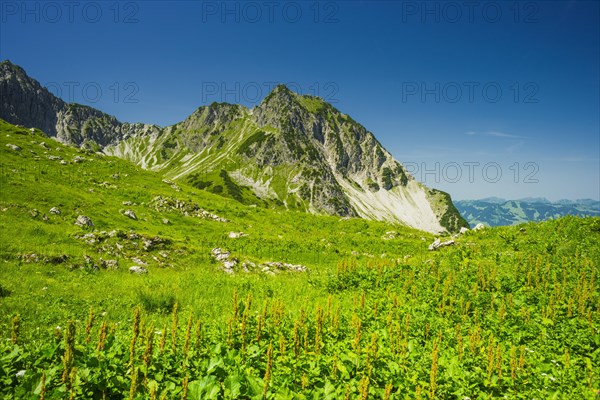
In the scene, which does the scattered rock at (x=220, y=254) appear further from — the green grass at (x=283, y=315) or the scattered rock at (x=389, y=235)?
the scattered rock at (x=389, y=235)

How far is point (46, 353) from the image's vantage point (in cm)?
605

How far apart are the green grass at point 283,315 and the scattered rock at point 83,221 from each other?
0.75m

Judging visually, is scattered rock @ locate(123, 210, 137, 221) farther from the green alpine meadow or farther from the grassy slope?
the grassy slope

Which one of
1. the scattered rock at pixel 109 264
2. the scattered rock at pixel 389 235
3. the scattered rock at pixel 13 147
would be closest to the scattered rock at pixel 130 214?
the scattered rock at pixel 109 264

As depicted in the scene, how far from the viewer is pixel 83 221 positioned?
26.0 m

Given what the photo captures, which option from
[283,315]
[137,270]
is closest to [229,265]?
[137,270]

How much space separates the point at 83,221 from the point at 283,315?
2340 cm

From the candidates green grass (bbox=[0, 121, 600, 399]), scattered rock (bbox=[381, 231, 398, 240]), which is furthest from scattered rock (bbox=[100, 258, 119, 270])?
scattered rock (bbox=[381, 231, 398, 240])

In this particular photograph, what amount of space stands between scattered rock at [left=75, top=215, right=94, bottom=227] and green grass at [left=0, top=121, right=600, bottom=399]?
748 mm

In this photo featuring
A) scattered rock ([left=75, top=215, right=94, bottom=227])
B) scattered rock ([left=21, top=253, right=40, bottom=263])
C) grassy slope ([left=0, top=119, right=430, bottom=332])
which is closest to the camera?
grassy slope ([left=0, top=119, right=430, bottom=332])

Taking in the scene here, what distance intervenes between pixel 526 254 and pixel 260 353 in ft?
66.7

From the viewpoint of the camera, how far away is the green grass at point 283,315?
6.20m

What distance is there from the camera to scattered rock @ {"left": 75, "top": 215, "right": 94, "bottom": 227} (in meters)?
25.7

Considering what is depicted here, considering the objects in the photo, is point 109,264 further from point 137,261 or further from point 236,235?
point 236,235
